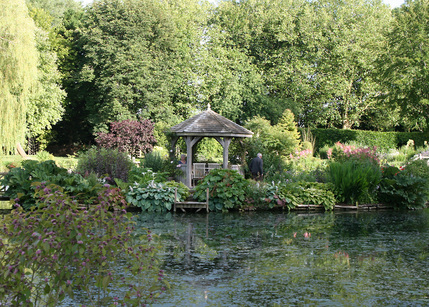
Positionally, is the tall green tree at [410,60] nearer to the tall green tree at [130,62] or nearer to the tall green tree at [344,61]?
the tall green tree at [344,61]

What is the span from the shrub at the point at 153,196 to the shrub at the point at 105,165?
7.10ft

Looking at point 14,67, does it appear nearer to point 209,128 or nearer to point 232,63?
point 209,128

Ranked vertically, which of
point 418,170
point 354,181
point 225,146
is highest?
point 225,146

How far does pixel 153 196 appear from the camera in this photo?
631 inches

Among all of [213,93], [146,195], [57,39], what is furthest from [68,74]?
[146,195]

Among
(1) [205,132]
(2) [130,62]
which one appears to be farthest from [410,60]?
(2) [130,62]

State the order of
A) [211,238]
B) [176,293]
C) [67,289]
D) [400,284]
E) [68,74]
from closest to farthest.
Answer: [67,289] → [176,293] → [400,284] → [211,238] → [68,74]

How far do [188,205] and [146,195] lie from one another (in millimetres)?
1330

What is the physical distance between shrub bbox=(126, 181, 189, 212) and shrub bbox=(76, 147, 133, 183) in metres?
2.16

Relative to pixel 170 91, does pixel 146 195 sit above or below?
below

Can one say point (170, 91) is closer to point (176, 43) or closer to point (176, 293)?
point (176, 43)

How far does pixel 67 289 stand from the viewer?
448 centimetres

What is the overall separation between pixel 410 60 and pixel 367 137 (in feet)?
28.8

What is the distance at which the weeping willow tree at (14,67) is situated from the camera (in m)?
23.3
